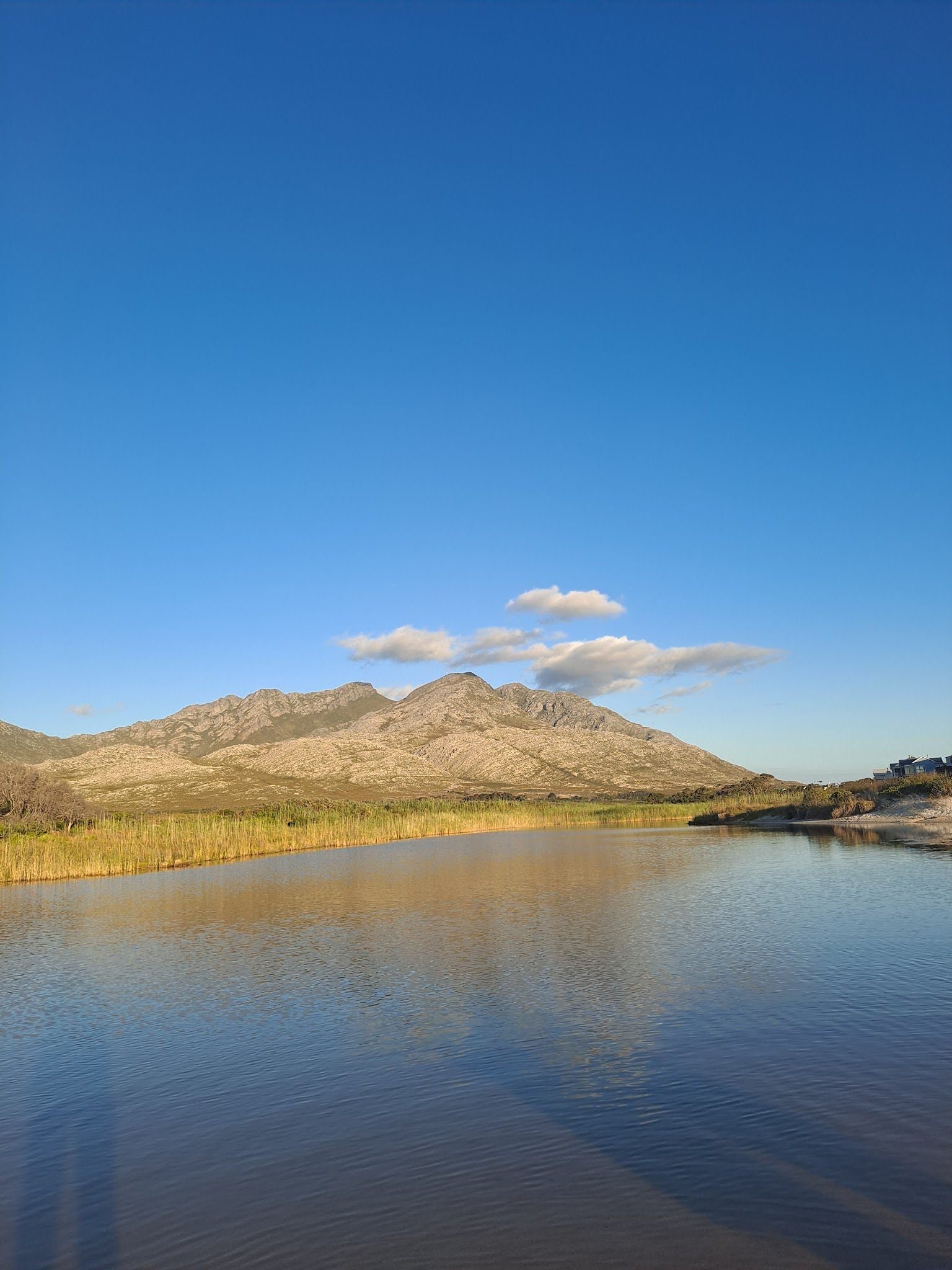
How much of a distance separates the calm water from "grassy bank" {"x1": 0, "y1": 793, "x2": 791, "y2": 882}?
2179cm

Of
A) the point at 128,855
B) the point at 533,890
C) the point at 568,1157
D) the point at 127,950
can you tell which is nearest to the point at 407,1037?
the point at 568,1157

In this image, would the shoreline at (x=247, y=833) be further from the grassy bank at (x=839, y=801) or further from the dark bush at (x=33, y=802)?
the grassy bank at (x=839, y=801)

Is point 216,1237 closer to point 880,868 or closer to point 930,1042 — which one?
point 930,1042

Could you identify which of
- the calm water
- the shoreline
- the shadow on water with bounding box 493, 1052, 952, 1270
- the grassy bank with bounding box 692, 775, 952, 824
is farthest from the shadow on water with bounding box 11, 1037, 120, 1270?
the grassy bank with bounding box 692, 775, 952, 824

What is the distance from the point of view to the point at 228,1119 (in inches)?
431

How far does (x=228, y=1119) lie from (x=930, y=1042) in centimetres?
988

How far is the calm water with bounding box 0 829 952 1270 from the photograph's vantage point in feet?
25.4

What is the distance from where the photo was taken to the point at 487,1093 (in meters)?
11.3

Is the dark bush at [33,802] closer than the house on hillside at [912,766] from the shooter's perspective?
Yes

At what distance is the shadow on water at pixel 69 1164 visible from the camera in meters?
7.90

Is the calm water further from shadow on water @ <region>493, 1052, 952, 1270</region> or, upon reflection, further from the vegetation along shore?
the vegetation along shore

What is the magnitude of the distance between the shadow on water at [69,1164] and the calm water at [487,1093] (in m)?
0.05

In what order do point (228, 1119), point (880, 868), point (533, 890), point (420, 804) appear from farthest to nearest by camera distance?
point (420, 804) < point (880, 868) < point (533, 890) < point (228, 1119)

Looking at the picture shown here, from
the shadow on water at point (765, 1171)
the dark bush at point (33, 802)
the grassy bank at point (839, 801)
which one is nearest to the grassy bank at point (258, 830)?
the dark bush at point (33, 802)
